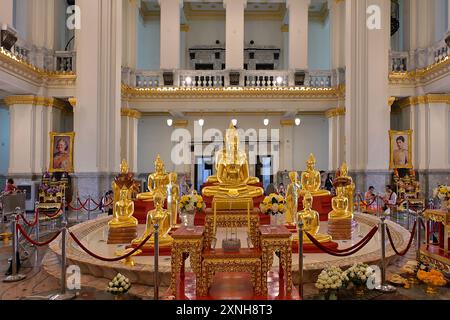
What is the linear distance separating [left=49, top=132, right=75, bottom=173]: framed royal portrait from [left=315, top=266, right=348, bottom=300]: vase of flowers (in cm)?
1007

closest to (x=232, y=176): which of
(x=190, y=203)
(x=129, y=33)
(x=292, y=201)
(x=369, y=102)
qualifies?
(x=190, y=203)

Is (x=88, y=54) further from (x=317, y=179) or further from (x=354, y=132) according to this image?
(x=354, y=132)

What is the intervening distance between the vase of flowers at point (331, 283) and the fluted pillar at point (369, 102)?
8393mm

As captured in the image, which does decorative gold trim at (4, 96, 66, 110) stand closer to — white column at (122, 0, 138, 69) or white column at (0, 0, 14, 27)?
white column at (0, 0, 14, 27)

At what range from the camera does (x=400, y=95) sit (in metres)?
12.8

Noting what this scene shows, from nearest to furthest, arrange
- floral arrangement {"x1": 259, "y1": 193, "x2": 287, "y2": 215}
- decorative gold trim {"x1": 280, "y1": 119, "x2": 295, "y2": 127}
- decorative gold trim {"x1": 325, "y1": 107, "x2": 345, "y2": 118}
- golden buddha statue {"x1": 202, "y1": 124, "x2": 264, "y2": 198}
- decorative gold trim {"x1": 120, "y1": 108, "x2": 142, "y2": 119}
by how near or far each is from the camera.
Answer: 1. floral arrangement {"x1": 259, "y1": 193, "x2": 287, "y2": 215}
2. golden buddha statue {"x1": 202, "y1": 124, "x2": 264, "y2": 198}
3. decorative gold trim {"x1": 120, "y1": 108, "x2": 142, "y2": 119}
4. decorative gold trim {"x1": 325, "y1": 107, "x2": 345, "y2": 118}
5. decorative gold trim {"x1": 280, "y1": 119, "x2": 295, "y2": 127}

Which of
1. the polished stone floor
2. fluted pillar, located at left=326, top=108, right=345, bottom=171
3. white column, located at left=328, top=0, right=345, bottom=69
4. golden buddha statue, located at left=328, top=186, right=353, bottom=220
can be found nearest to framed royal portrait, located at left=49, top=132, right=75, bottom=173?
the polished stone floor

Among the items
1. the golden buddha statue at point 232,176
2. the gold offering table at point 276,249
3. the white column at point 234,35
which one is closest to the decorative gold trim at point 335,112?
the white column at point 234,35

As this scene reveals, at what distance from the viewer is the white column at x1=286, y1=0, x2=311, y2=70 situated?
15.2 m

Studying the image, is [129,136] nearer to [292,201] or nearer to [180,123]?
[180,123]

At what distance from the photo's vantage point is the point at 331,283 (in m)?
4.11

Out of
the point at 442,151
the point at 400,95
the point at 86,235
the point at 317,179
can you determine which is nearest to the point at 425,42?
the point at 400,95

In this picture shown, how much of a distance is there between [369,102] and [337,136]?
3.24 meters
